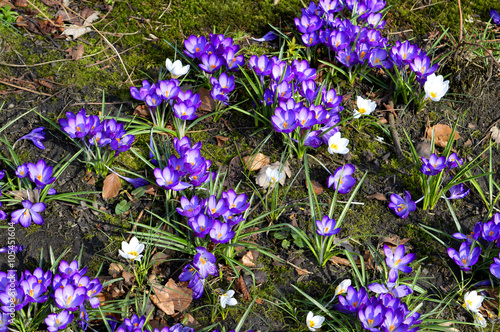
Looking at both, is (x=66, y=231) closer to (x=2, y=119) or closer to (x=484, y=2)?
(x=2, y=119)

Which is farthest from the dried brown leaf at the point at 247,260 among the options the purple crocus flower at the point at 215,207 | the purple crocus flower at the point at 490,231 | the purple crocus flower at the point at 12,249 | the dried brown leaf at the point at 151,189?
the purple crocus flower at the point at 490,231

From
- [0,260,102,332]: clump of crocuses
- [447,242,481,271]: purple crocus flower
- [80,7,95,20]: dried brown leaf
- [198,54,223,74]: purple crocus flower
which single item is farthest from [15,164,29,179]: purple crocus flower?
[447,242,481,271]: purple crocus flower

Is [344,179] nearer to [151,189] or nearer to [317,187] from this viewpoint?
[317,187]

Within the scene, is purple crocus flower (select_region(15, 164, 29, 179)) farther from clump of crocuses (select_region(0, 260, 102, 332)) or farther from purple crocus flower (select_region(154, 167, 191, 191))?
purple crocus flower (select_region(154, 167, 191, 191))

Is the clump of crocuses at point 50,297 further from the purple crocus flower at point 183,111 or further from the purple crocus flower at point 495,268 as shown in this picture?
the purple crocus flower at point 495,268

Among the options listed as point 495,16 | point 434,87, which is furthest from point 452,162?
point 495,16

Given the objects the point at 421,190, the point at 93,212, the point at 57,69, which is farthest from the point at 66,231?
the point at 421,190
